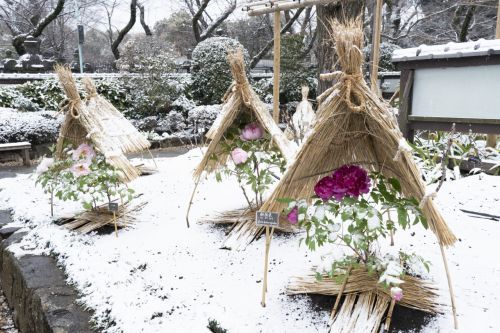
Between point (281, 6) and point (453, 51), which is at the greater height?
point (281, 6)

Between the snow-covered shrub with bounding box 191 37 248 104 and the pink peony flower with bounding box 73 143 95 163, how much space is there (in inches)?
272

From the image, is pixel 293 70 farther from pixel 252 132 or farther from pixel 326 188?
pixel 326 188

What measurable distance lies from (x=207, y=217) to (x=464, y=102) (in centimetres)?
215

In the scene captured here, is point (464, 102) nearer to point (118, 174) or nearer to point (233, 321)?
point (233, 321)

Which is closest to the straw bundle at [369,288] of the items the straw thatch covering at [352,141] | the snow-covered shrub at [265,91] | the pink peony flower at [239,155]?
the straw thatch covering at [352,141]

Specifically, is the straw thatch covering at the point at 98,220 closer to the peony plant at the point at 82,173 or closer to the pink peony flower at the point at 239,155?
the peony plant at the point at 82,173

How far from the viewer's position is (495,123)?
8.89 ft

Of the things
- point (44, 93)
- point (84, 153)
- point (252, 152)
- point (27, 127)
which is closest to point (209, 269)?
point (252, 152)

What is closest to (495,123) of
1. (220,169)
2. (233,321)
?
(220,169)

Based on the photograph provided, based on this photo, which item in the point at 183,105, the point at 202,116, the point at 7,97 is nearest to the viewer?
the point at 7,97

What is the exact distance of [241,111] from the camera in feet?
8.48

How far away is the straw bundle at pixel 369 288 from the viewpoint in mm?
1656

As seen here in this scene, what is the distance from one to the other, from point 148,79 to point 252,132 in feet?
23.3

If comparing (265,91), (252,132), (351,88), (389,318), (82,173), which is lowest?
(389,318)
